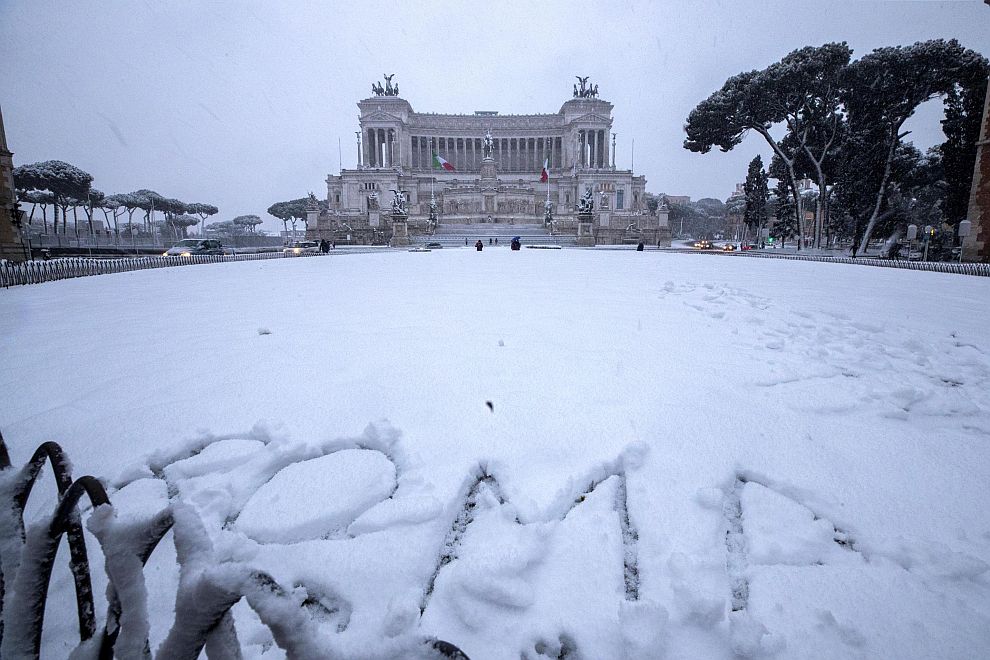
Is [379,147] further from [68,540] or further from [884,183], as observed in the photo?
[68,540]

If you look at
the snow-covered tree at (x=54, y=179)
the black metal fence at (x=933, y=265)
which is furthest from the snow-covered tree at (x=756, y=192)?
the snow-covered tree at (x=54, y=179)

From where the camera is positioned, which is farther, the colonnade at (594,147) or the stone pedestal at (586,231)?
the colonnade at (594,147)

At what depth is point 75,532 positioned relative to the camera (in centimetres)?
121

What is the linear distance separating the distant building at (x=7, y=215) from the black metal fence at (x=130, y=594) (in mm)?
23851

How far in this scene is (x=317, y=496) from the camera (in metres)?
2.24

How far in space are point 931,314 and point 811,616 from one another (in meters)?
8.04

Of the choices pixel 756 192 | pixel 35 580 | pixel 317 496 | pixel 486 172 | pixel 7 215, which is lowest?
pixel 317 496

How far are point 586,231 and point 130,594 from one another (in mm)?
43691

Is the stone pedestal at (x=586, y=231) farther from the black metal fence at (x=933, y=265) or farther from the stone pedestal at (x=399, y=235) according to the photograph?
the black metal fence at (x=933, y=265)

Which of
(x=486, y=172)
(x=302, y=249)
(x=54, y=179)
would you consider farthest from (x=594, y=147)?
(x=54, y=179)

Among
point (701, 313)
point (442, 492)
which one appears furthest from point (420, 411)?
point (701, 313)

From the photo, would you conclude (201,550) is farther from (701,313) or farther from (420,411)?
(701,313)

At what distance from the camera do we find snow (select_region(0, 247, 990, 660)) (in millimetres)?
1477

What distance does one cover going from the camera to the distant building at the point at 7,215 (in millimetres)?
17312
